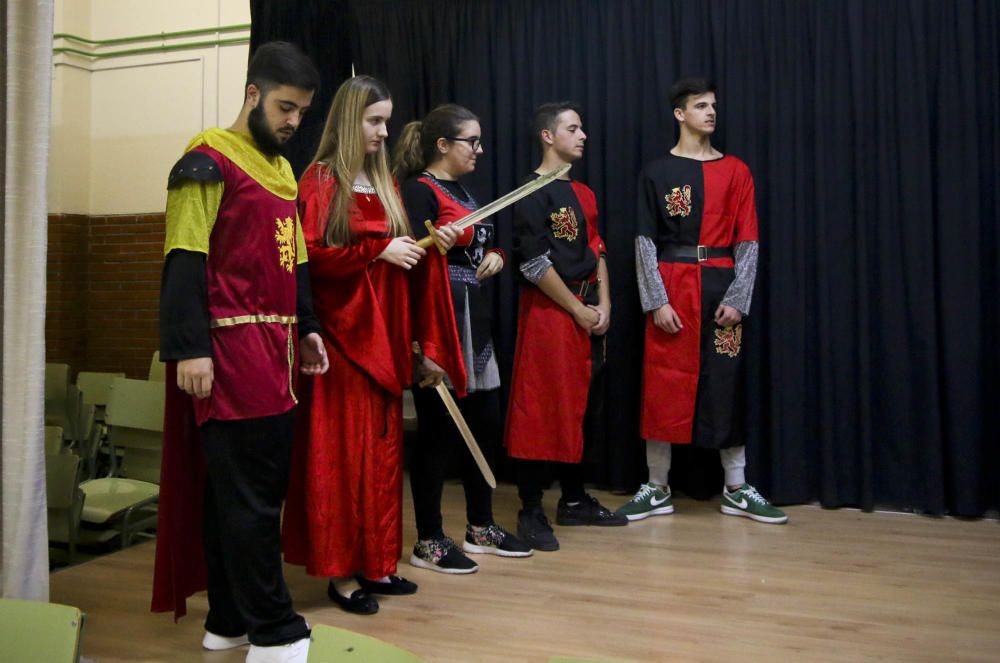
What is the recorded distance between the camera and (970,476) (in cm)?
351

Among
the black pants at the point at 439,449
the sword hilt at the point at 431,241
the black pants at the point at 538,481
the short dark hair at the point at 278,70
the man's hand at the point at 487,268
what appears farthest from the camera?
the black pants at the point at 538,481

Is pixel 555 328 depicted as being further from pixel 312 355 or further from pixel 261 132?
pixel 261 132

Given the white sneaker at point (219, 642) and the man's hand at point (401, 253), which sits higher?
the man's hand at point (401, 253)

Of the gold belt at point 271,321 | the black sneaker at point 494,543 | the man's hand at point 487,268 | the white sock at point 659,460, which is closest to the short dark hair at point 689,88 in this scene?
the man's hand at point 487,268

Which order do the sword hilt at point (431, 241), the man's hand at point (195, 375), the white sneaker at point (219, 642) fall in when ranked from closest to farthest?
the man's hand at point (195, 375), the white sneaker at point (219, 642), the sword hilt at point (431, 241)

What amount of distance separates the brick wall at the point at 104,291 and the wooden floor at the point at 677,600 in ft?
8.96

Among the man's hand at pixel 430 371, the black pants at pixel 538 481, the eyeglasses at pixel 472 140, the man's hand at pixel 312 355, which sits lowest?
the black pants at pixel 538 481

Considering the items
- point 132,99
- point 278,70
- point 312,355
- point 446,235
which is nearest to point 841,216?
point 446,235

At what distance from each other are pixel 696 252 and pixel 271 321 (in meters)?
2.02

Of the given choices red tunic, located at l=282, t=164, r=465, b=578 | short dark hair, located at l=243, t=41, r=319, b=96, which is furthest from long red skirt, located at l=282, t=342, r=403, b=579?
short dark hair, located at l=243, t=41, r=319, b=96

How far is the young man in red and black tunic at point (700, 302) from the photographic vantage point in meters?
3.58

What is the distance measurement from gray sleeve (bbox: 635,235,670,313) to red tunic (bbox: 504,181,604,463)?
0.32 m

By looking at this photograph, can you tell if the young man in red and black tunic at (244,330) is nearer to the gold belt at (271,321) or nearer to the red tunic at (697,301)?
the gold belt at (271,321)

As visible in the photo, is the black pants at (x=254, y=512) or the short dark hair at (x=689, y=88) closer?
the black pants at (x=254, y=512)
